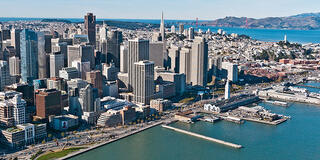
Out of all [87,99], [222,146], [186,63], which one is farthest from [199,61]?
[222,146]

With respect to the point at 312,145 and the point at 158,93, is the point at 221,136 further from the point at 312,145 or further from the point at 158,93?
the point at 158,93

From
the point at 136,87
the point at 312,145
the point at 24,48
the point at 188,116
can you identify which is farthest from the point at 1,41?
the point at 312,145

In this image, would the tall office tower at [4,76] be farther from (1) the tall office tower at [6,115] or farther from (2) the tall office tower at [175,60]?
(2) the tall office tower at [175,60]

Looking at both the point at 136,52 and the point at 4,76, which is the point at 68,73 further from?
the point at 136,52

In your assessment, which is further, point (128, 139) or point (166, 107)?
point (166, 107)

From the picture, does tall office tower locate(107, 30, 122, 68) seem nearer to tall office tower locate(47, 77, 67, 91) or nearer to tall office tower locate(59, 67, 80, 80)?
tall office tower locate(59, 67, 80, 80)

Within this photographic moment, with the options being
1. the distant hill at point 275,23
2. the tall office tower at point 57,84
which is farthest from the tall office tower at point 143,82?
the distant hill at point 275,23
